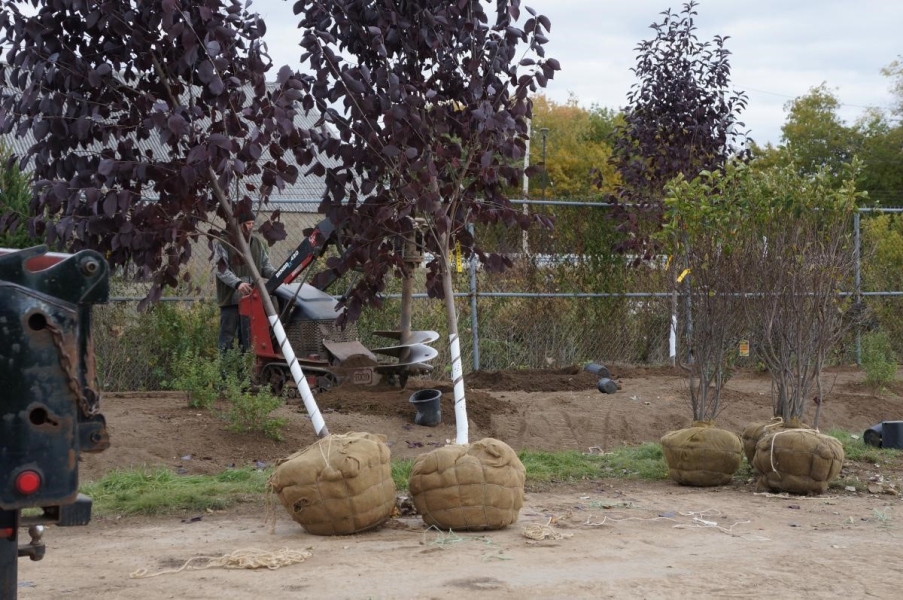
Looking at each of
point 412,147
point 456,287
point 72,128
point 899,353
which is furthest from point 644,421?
point 899,353

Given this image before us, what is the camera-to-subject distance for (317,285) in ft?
27.1

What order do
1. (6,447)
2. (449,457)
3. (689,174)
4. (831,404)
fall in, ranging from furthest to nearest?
(689,174) → (831,404) → (449,457) → (6,447)

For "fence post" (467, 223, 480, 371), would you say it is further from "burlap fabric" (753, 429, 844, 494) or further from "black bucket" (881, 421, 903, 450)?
"burlap fabric" (753, 429, 844, 494)

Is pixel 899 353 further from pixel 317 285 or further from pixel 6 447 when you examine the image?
pixel 6 447

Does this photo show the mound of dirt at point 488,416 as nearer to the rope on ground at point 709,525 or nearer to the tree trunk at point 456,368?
the tree trunk at point 456,368

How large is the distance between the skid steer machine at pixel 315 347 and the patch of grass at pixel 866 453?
3820 millimetres

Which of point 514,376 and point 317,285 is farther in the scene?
point 514,376

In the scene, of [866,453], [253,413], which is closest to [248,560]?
[253,413]

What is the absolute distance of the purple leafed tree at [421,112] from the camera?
7449mm

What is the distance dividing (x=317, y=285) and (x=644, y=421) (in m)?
3.91

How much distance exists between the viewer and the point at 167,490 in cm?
701

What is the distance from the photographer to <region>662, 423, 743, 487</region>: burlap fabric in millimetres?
7617

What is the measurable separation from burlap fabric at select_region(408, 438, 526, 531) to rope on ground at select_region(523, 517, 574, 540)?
16 cm

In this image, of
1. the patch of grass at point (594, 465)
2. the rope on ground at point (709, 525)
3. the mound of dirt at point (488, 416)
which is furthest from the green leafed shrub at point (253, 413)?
the rope on ground at point (709, 525)
